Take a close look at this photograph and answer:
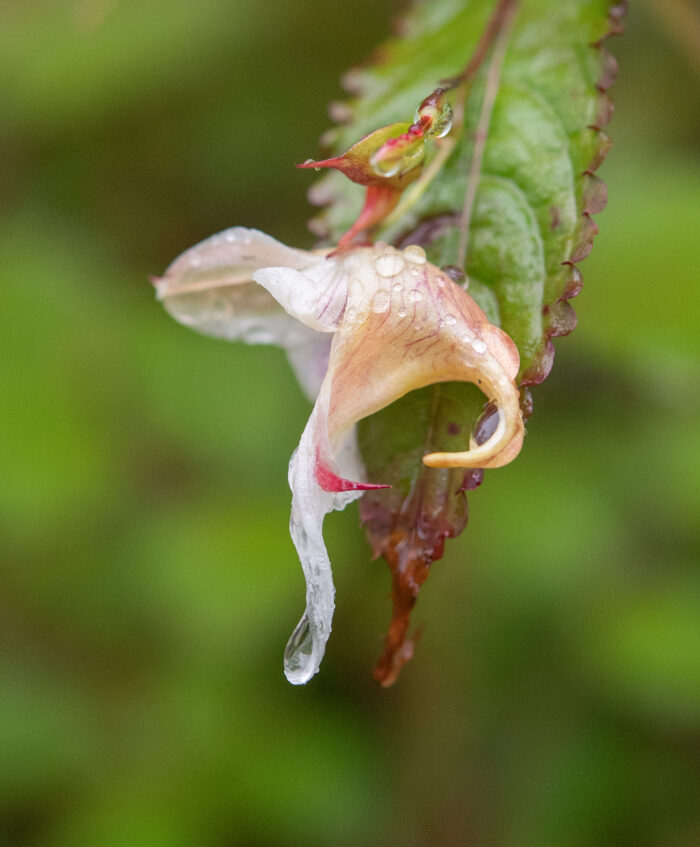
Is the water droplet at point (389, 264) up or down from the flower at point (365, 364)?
up

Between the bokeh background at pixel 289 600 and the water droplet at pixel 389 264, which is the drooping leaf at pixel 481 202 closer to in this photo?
the water droplet at pixel 389 264

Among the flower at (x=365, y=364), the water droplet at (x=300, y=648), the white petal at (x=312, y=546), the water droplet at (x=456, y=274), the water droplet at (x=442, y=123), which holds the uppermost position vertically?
the water droplet at (x=442, y=123)

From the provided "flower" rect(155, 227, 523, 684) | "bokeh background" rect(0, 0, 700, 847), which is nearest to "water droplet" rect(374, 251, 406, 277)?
"flower" rect(155, 227, 523, 684)

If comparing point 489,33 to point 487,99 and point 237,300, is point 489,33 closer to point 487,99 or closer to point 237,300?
point 487,99

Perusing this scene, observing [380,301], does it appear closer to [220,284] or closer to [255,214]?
[220,284]

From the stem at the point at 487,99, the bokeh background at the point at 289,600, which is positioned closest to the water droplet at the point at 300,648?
the stem at the point at 487,99

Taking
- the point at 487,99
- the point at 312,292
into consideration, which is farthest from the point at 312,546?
the point at 487,99

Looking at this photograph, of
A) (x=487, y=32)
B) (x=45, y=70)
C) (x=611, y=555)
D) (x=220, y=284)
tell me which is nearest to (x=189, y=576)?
(x=611, y=555)
